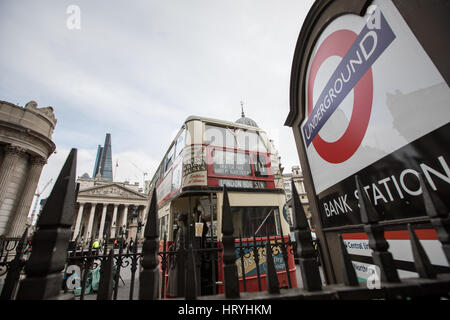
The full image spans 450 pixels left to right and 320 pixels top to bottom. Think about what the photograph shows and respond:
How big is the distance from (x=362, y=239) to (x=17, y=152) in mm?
17222

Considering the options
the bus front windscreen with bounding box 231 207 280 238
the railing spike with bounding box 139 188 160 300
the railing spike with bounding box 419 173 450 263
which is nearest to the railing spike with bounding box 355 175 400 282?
the railing spike with bounding box 419 173 450 263

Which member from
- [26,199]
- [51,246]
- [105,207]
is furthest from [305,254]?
[105,207]

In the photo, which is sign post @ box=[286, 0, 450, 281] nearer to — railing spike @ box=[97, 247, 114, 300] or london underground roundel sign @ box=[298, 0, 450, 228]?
london underground roundel sign @ box=[298, 0, 450, 228]

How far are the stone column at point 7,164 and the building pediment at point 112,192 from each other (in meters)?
33.8

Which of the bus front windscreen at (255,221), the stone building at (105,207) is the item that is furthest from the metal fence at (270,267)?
the stone building at (105,207)

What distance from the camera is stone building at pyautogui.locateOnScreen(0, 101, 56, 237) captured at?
1005cm

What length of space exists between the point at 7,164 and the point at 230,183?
553 inches

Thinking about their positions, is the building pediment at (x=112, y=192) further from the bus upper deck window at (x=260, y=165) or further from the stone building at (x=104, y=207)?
the bus upper deck window at (x=260, y=165)

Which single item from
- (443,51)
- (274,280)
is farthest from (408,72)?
(274,280)

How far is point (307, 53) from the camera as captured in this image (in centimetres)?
237

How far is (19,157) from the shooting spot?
10.8 m

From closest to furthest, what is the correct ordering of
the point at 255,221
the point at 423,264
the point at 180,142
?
the point at 423,264, the point at 255,221, the point at 180,142

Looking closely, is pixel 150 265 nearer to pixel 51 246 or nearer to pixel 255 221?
pixel 51 246
